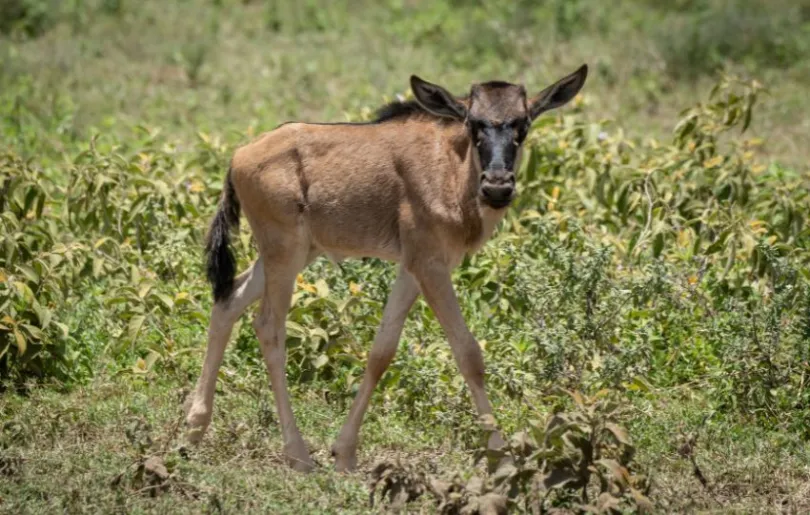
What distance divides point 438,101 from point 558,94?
2.03ft

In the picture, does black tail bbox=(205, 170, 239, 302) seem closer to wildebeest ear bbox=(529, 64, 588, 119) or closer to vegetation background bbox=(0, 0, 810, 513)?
vegetation background bbox=(0, 0, 810, 513)

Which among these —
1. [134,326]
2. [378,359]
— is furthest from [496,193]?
[134,326]

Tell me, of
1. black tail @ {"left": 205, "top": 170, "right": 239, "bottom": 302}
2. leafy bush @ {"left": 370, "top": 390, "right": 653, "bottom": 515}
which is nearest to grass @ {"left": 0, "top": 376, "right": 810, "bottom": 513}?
leafy bush @ {"left": 370, "top": 390, "right": 653, "bottom": 515}

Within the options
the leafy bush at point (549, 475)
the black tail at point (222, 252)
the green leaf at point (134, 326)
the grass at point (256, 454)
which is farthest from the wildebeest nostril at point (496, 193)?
the green leaf at point (134, 326)

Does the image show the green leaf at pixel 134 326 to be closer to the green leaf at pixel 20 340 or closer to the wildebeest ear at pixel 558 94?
the green leaf at pixel 20 340

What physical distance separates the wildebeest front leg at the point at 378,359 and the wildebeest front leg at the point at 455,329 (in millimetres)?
212

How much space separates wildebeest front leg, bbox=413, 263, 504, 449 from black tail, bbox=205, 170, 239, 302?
3.74ft

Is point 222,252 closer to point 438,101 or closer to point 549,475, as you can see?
point 438,101

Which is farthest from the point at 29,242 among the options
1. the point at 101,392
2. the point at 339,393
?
the point at 339,393

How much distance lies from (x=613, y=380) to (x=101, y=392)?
2896mm

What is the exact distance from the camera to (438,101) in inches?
286

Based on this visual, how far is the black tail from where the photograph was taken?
7711 mm

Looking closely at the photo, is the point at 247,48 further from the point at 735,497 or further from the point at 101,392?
the point at 735,497

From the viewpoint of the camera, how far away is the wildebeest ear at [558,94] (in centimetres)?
721
